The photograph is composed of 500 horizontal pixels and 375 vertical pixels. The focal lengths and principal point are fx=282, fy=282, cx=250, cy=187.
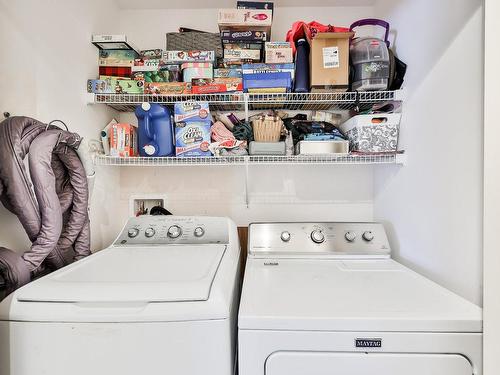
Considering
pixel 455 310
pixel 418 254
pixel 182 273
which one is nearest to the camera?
pixel 455 310

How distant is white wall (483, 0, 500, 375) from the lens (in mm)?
786

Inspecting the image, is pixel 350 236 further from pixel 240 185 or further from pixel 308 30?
pixel 308 30

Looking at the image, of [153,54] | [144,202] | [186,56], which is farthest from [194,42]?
[144,202]

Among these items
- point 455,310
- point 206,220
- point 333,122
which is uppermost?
point 333,122

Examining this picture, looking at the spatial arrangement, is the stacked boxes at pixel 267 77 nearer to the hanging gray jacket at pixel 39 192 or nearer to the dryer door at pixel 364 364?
the hanging gray jacket at pixel 39 192

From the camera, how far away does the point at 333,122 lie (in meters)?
1.79

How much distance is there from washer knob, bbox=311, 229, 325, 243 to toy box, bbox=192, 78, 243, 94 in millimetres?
908

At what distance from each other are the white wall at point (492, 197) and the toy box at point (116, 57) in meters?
1.66

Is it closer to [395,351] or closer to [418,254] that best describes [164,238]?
[395,351]

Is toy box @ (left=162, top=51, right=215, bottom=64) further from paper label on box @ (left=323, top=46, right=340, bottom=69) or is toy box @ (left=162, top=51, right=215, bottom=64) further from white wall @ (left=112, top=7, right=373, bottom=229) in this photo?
paper label on box @ (left=323, top=46, right=340, bottom=69)

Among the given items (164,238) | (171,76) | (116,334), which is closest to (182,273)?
(116,334)

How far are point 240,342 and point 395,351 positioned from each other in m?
0.49

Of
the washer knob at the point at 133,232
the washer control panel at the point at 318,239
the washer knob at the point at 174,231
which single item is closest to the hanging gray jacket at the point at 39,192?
the washer knob at the point at 133,232

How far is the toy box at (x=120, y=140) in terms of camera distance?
5.28ft
